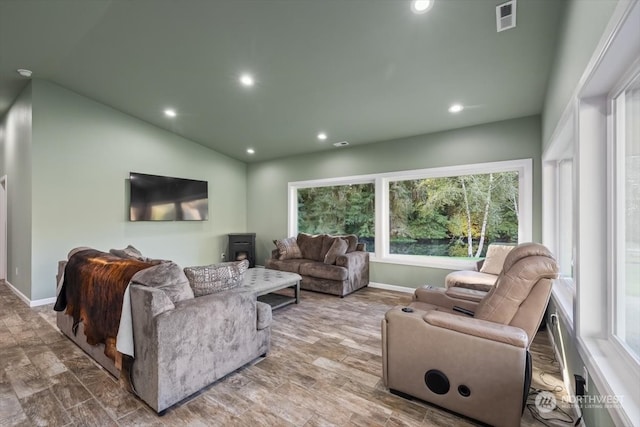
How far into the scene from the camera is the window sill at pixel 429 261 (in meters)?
4.38

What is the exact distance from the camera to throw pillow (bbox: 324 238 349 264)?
15.7 ft

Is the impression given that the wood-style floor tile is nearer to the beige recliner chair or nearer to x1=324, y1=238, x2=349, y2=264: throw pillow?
the beige recliner chair

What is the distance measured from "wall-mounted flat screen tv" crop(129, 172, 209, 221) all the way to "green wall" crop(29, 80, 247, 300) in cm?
16

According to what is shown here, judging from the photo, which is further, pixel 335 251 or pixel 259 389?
pixel 335 251

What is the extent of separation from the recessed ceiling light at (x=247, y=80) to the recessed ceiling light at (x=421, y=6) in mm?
2021

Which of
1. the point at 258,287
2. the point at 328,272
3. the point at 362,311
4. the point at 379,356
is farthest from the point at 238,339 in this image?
the point at 328,272

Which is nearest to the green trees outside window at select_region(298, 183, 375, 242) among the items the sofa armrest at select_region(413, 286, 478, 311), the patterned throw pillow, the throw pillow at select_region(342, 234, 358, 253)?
the throw pillow at select_region(342, 234, 358, 253)

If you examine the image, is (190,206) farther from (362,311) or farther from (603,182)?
(603,182)

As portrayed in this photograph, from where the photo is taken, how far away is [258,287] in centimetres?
329

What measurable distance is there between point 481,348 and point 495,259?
252cm

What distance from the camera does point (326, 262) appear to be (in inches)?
190

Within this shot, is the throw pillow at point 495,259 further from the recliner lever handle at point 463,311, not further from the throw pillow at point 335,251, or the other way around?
the throw pillow at point 335,251

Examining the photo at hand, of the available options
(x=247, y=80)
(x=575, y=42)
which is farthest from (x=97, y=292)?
(x=575, y=42)

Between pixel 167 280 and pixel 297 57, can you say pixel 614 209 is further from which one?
pixel 297 57
